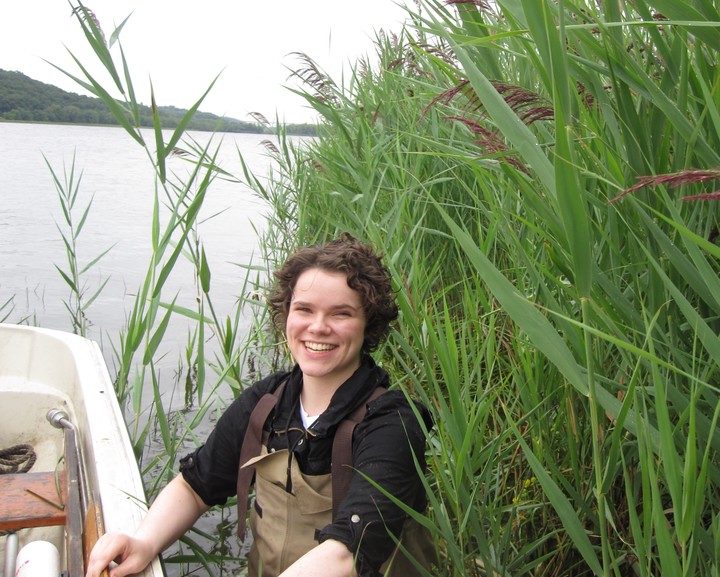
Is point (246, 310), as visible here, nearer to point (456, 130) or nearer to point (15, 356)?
point (15, 356)

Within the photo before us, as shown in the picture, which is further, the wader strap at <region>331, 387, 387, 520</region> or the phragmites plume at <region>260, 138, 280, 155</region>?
the phragmites plume at <region>260, 138, 280, 155</region>

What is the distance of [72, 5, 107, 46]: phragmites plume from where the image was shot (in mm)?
1724

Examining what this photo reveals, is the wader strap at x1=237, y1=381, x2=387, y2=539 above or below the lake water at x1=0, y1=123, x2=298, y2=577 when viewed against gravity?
above

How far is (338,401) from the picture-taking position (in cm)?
169

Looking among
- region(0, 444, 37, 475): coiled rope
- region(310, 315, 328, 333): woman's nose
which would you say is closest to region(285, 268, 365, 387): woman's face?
region(310, 315, 328, 333): woman's nose

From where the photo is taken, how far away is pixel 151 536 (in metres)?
1.72

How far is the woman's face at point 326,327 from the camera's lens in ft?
5.69

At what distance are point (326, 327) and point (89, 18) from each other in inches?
34.8

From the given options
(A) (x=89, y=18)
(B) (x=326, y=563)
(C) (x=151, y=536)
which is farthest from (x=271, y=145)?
(B) (x=326, y=563)

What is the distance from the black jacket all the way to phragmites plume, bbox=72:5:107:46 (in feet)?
2.98

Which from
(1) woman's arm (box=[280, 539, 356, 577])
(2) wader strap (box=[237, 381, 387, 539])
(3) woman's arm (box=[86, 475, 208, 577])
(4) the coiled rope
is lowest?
(4) the coiled rope

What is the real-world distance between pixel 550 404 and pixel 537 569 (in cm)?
38

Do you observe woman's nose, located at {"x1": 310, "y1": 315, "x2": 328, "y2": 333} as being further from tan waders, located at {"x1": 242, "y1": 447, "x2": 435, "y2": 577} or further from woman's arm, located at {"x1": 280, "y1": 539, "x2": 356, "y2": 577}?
woman's arm, located at {"x1": 280, "y1": 539, "x2": 356, "y2": 577}

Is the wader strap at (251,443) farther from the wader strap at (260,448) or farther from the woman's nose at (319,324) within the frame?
the woman's nose at (319,324)
